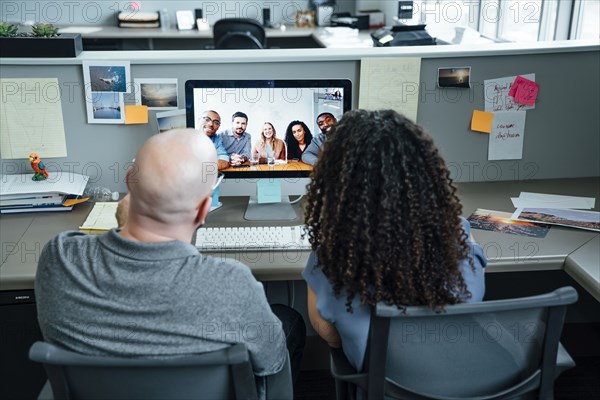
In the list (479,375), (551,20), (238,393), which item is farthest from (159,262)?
(551,20)

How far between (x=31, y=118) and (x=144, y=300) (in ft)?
3.78

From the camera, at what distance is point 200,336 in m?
1.11

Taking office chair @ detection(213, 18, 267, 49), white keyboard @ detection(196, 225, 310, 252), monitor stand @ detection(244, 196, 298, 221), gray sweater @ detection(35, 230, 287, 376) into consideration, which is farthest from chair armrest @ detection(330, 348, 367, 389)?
office chair @ detection(213, 18, 267, 49)

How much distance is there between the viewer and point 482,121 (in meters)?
2.10

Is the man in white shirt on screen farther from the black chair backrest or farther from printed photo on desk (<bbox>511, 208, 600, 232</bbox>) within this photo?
the black chair backrest

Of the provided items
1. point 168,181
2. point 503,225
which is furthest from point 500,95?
point 168,181

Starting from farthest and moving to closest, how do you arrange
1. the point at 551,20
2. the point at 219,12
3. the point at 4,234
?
the point at 219,12, the point at 551,20, the point at 4,234

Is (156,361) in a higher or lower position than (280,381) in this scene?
higher

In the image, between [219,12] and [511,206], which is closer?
[511,206]

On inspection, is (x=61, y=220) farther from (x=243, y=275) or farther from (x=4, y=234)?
(x=243, y=275)

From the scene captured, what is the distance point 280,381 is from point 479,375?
0.40 meters

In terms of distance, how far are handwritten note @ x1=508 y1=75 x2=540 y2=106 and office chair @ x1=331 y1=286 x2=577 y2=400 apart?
3.32 feet

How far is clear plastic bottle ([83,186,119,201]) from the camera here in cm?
206

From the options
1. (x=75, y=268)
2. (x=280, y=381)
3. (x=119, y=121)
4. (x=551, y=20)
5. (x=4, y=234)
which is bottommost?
(x=280, y=381)
